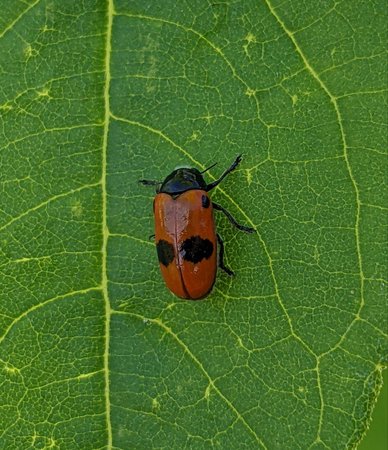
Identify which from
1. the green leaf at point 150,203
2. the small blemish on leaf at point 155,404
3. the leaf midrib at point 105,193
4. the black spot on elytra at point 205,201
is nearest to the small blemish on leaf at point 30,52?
the green leaf at point 150,203

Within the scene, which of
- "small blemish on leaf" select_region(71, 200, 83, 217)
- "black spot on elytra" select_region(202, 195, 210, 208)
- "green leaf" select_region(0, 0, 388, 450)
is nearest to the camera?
"green leaf" select_region(0, 0, 388, 450)

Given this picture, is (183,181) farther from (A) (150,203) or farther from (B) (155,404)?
(B) (155,404)

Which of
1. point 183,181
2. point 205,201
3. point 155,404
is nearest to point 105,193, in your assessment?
point 183,181

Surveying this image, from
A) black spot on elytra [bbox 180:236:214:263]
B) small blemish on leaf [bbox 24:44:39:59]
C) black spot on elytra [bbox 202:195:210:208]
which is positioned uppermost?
small blemish on leaf [bbox 24:44:39:59]

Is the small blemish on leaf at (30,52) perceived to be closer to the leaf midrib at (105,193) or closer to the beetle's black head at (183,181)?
the leaf midrib at (105,193)

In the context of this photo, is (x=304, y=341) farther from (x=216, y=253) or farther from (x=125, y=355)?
(x=125, y=355)

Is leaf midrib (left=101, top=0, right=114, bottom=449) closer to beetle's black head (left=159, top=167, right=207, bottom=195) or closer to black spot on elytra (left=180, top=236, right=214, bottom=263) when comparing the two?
beetle's black head (left=159, top=167, right=207, bottom=195)

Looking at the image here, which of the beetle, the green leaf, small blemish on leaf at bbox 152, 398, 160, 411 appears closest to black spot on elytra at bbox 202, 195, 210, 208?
the beetle
